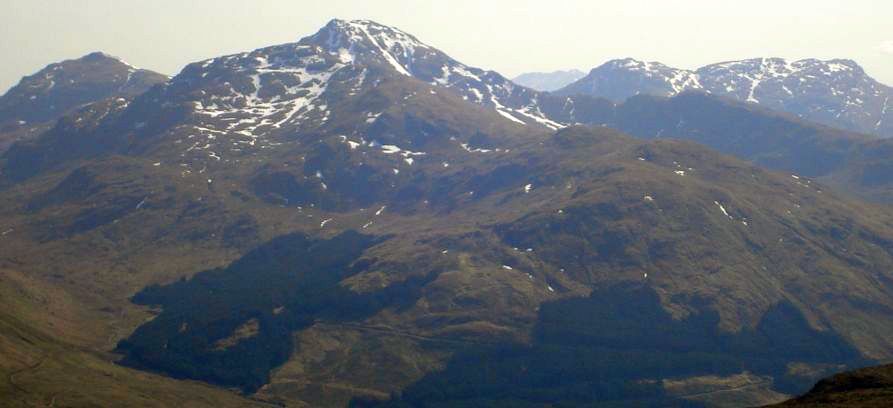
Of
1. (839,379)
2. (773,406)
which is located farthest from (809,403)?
(839,379)

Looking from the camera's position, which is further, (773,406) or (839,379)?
(839,379)

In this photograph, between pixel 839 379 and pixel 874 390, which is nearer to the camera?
pixel 874 390

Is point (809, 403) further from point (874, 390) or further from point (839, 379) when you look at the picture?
point (839, 379)

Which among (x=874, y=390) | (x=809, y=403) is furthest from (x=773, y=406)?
(x=874, y=390)

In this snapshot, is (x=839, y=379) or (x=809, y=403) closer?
(x=809, y=403)

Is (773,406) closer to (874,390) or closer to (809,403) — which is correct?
(809,403)
